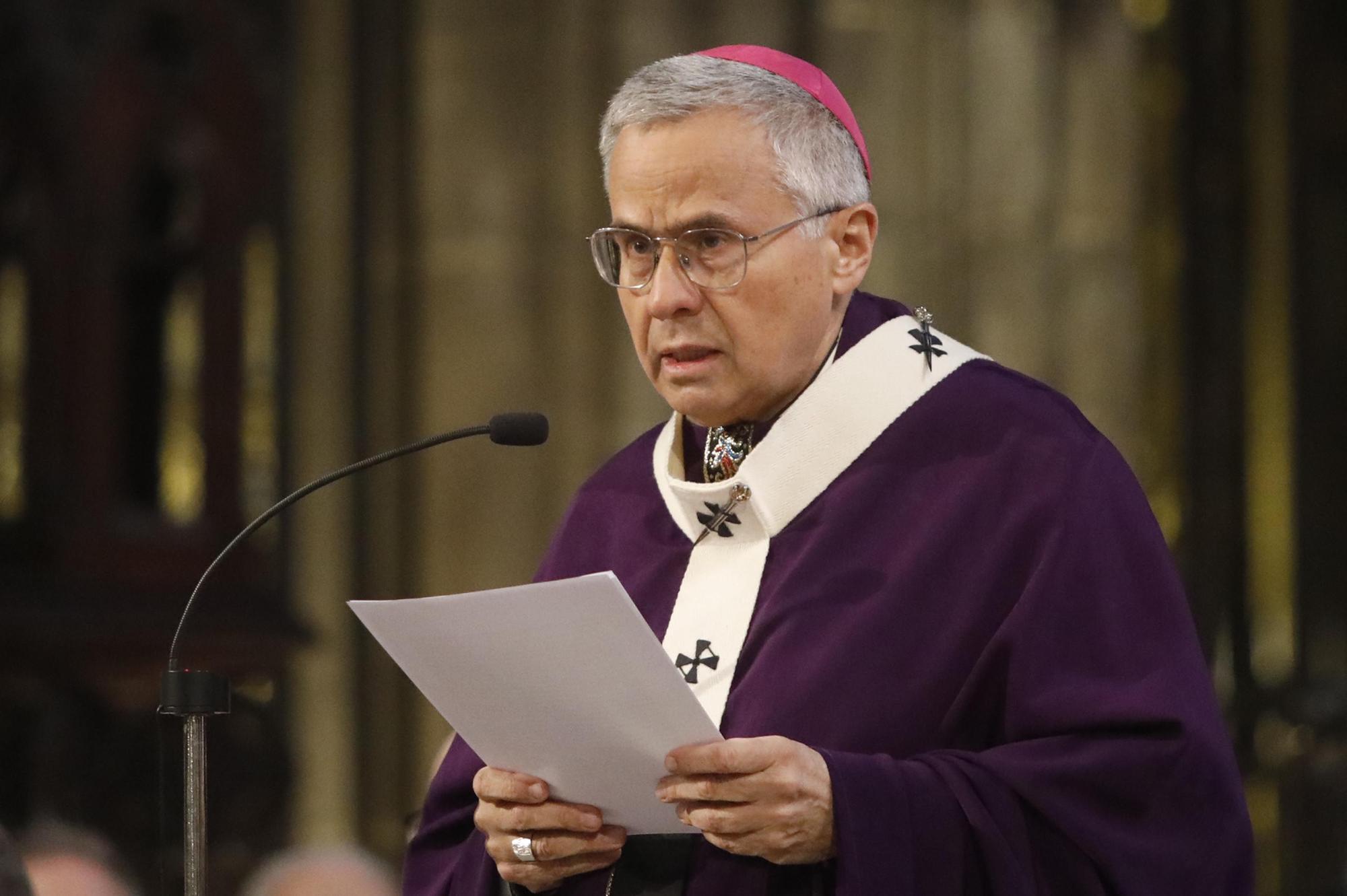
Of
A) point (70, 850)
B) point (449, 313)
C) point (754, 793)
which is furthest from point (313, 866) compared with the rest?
point (449, 313)

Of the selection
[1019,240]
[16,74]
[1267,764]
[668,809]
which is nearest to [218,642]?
[16,74]

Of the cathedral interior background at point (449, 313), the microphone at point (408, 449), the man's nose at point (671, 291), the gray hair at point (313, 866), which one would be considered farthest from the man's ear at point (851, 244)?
the cathedral interior background at point (449, 313)

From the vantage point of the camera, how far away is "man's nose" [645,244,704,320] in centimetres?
262

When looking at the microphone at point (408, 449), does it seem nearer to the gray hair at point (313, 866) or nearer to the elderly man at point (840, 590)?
the elderly man at point (840, 590)

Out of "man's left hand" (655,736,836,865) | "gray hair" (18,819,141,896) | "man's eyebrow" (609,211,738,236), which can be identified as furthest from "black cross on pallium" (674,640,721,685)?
"gray hair" (18,819,141,896)

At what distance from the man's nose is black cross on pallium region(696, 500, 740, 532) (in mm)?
320

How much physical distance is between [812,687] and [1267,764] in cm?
452

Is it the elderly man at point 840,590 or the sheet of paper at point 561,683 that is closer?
the sheet of paper at point 561,683

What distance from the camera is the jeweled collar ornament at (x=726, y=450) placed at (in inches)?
112

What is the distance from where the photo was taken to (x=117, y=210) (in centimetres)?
618

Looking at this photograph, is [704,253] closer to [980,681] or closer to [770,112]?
[770,112]

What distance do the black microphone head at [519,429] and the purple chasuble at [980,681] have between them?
34cm

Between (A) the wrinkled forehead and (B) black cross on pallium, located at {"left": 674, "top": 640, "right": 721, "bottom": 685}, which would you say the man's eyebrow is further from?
(B) black cross on pallium, located at {"left": 674, "top": 640, "right": 721, "bottom": 685}

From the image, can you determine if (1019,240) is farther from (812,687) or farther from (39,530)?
(812,687)
